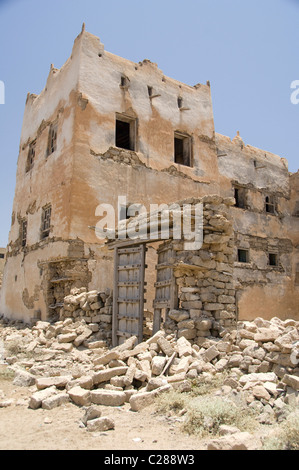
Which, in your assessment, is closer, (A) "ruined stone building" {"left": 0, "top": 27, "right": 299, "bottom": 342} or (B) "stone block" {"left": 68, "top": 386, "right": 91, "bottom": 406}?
(B) "stone block" {"left": 68, "top": 386, "right": 91, "bottom": 406}

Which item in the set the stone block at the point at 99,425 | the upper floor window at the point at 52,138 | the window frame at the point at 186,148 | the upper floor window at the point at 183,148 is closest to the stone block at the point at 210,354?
the stone block at the point at 99,425

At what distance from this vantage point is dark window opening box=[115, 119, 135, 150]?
1448 centimetres

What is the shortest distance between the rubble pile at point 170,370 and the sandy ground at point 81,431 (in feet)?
0.66

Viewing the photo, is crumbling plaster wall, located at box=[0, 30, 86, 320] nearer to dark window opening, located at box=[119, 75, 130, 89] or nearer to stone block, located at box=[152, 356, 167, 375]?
dark window opening, located at box=[119, 75, 130, 89]

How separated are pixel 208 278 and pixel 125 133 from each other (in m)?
9.68

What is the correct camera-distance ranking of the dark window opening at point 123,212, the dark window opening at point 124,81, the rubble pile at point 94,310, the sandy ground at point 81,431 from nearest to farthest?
the sandy ground at point 81,431
the rubble pile at point 94,310
the dark window opening at point 123,212
the dark window opening at point 124,81

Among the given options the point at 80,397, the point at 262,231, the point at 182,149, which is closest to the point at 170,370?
the point at 80,397

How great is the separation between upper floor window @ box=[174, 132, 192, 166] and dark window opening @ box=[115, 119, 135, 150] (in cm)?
200

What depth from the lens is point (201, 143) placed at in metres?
16.1

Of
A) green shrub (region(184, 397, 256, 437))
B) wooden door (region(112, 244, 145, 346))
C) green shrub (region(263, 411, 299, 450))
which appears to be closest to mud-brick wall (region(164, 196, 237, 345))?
wooden door (region(112, 244, 145, 346))

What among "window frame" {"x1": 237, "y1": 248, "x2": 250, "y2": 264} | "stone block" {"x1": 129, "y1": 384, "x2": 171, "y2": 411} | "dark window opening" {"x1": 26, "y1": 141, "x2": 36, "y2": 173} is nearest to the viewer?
"stone block" {"x1": 129, "y1": 384, "x2": 171, "y2": 411}

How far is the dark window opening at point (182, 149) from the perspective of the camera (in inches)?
623

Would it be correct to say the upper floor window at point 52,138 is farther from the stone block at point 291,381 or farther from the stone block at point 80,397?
the stone block at point 291,381
